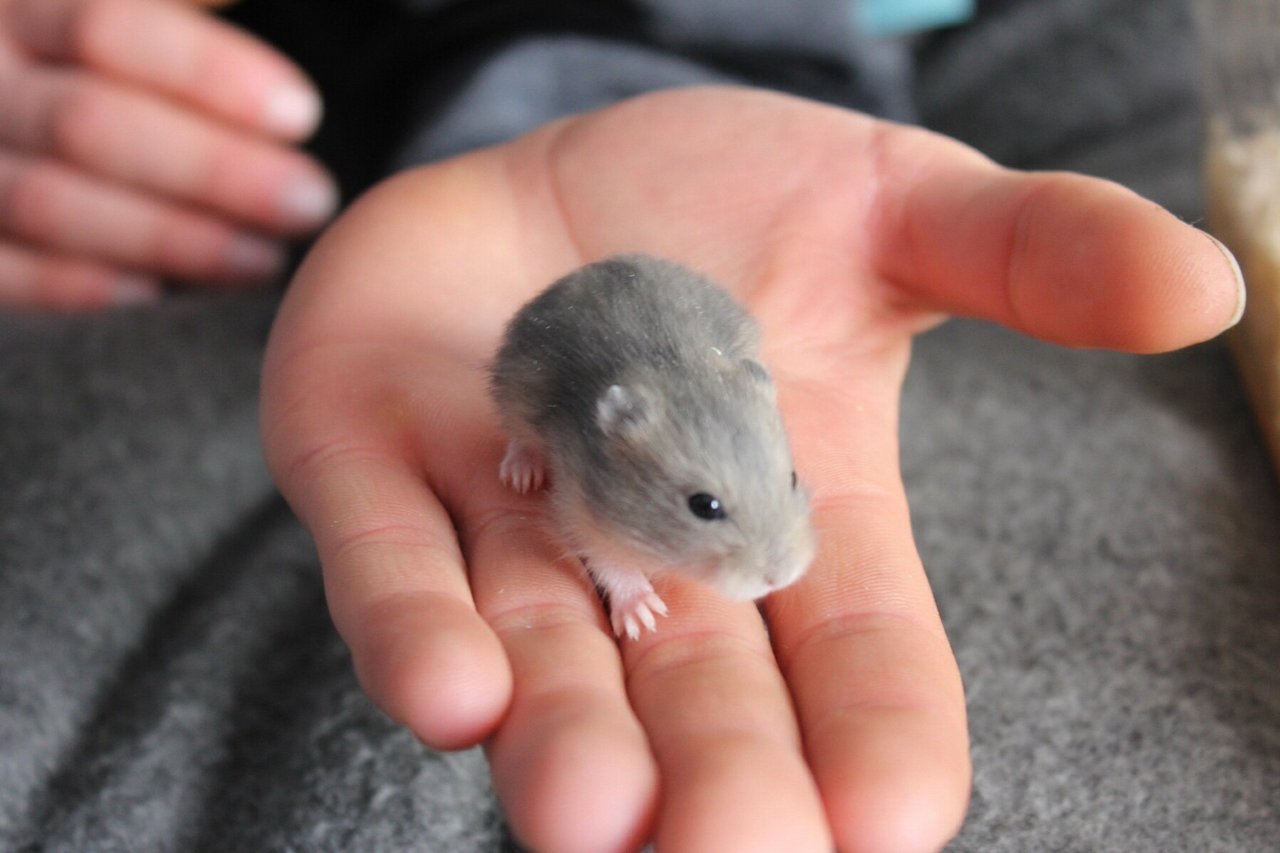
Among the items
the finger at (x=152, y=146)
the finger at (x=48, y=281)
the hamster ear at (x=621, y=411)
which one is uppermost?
the hamster ear at (x=621, y=411)

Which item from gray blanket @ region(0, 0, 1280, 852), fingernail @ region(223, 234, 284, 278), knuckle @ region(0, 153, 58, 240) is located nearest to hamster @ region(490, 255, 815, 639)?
gray blanket @ region(0, 0, 1280, 852)

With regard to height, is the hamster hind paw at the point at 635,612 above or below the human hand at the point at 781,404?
below

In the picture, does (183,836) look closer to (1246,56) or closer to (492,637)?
(492,637)

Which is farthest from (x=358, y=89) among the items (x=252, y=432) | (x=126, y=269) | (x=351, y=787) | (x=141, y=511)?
(x=351, y=787)

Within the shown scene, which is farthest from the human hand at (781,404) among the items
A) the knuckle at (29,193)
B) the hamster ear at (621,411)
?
the knuckle at (29,193)

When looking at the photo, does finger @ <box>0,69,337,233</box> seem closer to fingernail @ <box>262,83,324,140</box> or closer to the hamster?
fingernail @ <box>262,83,324,140</box>

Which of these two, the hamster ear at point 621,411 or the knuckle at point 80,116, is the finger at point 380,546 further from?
the knuckle at point 80,116

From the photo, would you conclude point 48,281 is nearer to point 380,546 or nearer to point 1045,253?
point 380,546
